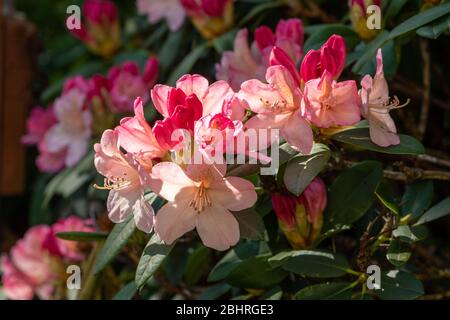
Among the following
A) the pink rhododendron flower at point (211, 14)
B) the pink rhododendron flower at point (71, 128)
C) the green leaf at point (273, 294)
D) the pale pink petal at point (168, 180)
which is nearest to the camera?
the pale pink petal at point (168, 180)

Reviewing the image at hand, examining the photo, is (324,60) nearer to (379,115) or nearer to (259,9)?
(379,115)

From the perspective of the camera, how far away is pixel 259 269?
46.4 inches

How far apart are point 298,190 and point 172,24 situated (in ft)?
2.64

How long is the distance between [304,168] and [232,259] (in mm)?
289

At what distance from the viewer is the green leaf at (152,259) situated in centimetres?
103

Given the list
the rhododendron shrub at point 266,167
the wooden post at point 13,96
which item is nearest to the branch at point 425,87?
the rhododendron shrub at point 266,167

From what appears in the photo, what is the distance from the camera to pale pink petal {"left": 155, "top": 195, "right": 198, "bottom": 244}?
3.22ft

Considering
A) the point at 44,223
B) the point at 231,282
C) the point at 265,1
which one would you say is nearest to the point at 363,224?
the point at 231,282

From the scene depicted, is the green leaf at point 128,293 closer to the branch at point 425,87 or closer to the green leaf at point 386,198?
the green leaf at point 386,198

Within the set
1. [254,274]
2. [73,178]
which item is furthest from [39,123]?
[254,274]

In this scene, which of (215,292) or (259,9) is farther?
(259,9)

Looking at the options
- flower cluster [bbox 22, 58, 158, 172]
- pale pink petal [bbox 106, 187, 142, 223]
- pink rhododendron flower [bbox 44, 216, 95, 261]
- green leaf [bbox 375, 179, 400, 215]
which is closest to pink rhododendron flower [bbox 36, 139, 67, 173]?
flower cluster [bbox 22, 58, 158, 172]

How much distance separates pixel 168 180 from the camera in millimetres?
960

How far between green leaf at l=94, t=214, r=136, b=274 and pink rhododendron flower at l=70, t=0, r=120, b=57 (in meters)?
0.77
